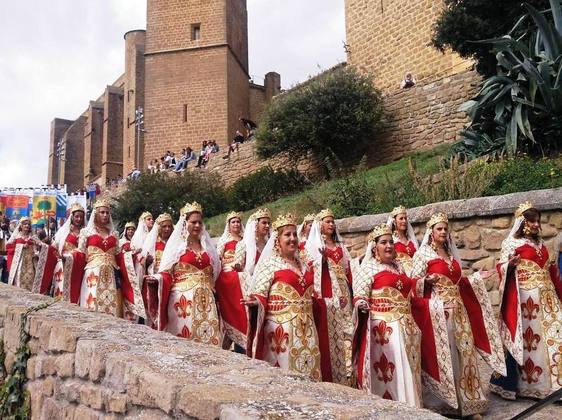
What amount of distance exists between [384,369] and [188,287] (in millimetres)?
2030

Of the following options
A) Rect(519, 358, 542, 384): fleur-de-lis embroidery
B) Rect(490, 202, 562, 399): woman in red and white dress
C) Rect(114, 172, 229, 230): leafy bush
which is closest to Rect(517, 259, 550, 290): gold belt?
Rect(490, 202, 562, 399): woman in red and white dress

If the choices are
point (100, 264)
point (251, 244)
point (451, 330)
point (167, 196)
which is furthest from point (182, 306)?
point (167, 196)

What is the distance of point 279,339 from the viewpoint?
4789 millimetres

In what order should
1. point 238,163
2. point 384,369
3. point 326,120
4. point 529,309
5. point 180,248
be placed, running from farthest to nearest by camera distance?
point 238,163 → point 326,120 → point 180,248 → point 529,309 → point 384,369

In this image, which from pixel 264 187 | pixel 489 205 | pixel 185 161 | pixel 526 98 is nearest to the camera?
pixel 489 205

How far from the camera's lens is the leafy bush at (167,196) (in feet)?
70.7

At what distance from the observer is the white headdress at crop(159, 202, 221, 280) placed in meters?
5.98

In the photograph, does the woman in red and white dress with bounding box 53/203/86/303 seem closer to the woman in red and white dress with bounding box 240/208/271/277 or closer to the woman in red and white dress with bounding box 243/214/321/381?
the woman in red and white dress with bounding box 240/208/271/277

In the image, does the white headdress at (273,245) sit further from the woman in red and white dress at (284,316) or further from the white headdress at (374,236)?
the white headdress at (374,236)

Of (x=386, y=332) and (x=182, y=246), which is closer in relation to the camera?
(x=386, y=332)

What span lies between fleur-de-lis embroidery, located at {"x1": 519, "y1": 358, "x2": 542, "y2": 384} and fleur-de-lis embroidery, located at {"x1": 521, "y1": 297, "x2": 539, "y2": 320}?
0.39 metres

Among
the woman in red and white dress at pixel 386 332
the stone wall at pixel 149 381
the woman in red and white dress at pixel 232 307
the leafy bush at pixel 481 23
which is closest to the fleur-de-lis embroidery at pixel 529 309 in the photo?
the woman in red and white dress at pixel 386 332

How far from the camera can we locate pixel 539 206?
7723mm

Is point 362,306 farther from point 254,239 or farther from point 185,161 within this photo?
point 185,161
